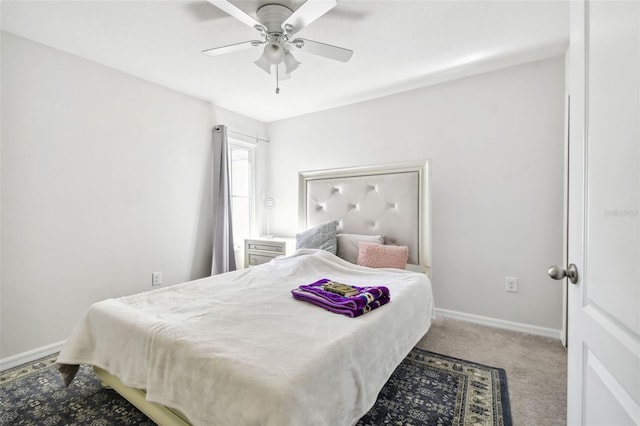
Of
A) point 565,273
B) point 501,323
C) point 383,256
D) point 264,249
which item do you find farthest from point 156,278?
point 501,323

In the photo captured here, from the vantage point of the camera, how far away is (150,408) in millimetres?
1294

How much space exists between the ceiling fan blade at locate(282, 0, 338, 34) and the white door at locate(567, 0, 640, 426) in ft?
3.38

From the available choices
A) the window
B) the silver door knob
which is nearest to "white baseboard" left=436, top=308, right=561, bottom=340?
the silver door knob

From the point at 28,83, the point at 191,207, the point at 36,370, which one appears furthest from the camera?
the point at 191,207

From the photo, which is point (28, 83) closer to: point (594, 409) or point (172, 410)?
point (172, 410)

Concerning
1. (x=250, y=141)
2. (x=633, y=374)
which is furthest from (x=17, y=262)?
(x=633, y=374)

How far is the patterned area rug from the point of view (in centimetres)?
150

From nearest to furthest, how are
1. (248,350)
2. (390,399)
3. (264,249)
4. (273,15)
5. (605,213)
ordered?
(605,213)
(248,350)
(390,399)
(273,15)
(264,249)

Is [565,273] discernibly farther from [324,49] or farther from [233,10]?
[233,10]

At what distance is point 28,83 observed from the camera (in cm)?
214

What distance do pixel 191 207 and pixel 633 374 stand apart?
3.36 meters

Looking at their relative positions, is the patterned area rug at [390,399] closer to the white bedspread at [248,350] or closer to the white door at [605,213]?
the white bedspread at [248,350]

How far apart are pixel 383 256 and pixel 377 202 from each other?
0.58 m

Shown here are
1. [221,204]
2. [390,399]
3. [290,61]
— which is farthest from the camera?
[221,204]
